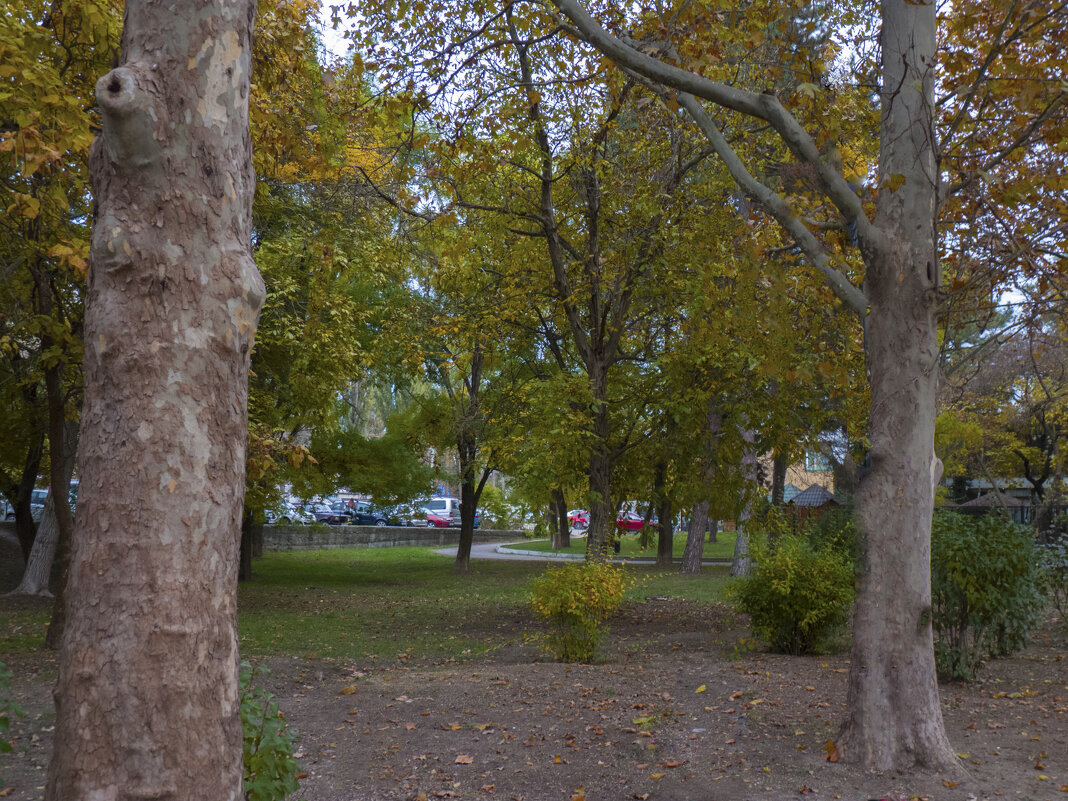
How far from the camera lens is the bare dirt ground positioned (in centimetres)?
473

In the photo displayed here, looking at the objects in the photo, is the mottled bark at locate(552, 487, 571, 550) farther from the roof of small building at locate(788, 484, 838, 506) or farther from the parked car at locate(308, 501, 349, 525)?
the roof of small building at locate(788, 484, 838, 506)

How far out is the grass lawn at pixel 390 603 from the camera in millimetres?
11375

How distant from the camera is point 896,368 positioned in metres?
5.08

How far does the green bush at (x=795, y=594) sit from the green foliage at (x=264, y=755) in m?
6.62

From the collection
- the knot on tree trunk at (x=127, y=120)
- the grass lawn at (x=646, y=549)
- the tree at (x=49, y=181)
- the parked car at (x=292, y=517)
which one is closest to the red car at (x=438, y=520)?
the grass lawn at (x=646, y=549)

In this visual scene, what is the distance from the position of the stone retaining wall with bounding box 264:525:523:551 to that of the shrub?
14.3 m

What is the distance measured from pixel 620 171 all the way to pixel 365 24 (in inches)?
168

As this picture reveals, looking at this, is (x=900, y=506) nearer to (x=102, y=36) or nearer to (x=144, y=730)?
(x=144, y=730)

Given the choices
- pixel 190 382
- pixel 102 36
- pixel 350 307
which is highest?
pixel 102 36

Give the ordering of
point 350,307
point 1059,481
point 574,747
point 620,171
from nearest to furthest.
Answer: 1. point 574,747
2. point 620,171
3. point 350,307
4. point 1059,481

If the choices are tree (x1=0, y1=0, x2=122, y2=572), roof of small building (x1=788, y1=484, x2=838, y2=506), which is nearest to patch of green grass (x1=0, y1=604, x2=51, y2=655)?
tree (x1=0, y1=0, x2=122, y2=572)

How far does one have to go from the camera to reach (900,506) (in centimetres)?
498

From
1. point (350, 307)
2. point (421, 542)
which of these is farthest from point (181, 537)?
point (421, 542)

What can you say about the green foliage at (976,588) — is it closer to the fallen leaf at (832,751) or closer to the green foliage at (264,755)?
the fallen leaf at (832,751)
